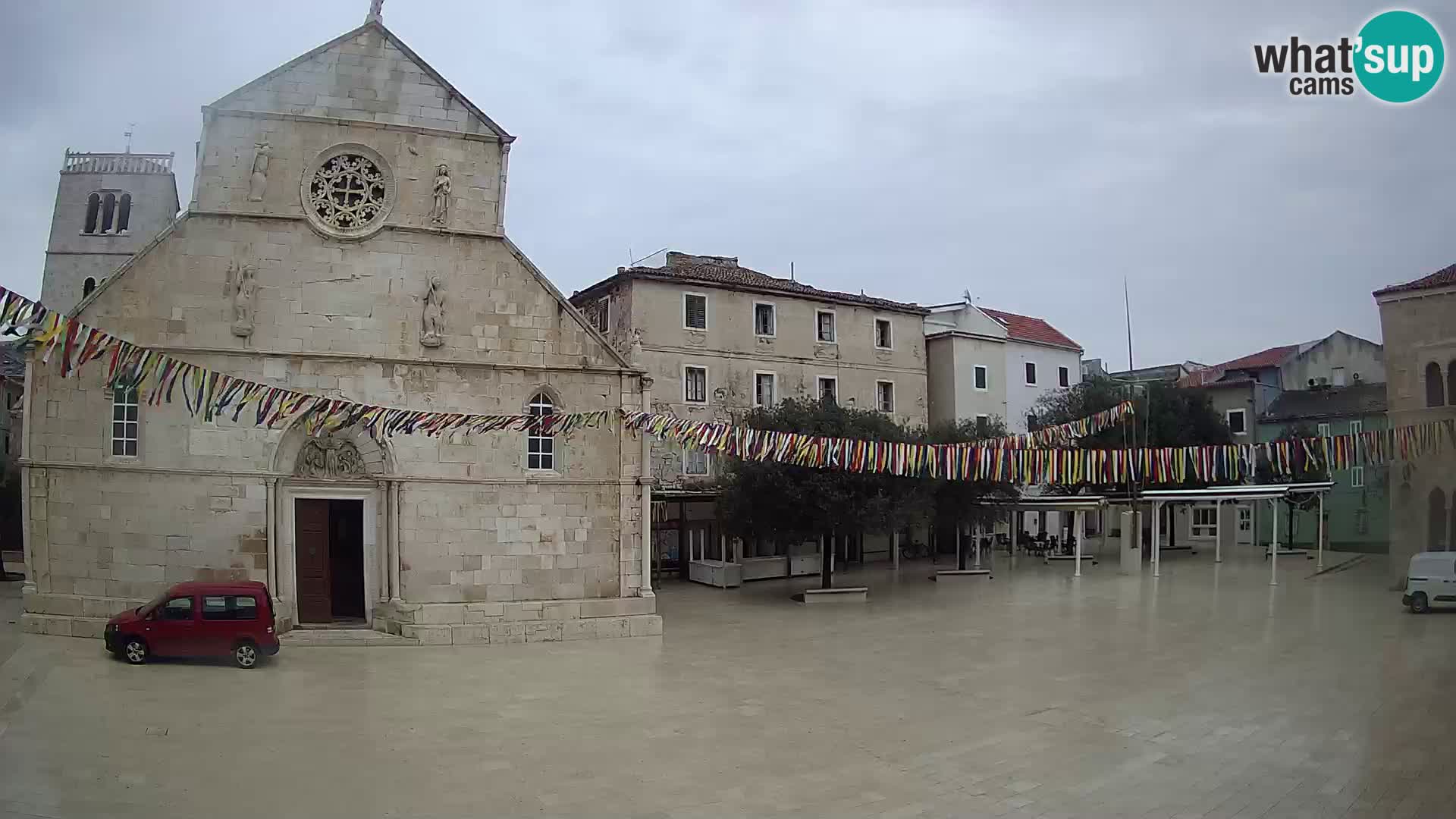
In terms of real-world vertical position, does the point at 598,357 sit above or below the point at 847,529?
above

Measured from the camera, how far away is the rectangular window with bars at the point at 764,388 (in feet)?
117

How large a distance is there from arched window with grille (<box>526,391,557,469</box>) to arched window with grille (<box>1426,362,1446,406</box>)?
17.6 metres

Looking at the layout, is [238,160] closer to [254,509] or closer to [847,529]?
[254,509]

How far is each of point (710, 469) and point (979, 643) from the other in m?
16.3

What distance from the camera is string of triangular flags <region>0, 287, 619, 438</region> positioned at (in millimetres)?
12992

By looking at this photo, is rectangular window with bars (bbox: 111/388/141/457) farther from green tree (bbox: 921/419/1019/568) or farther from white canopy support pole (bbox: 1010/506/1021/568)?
white canopy support pole (bbox: 1010/506/1021/568)

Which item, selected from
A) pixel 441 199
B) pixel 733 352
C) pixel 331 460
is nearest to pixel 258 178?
pixel 441 199

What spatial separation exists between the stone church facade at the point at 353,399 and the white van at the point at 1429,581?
1610cm

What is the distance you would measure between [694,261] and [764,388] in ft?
23.3

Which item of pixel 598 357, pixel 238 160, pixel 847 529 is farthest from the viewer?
pixel 847 529

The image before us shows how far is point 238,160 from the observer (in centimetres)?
1989

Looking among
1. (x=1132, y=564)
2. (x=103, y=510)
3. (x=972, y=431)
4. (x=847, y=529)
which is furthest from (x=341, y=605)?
(x=1132, y=564)

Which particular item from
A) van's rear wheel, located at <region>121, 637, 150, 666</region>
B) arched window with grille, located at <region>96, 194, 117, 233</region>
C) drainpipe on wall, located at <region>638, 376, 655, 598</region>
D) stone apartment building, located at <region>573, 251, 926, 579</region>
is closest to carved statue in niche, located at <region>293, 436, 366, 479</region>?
van's rear wheel, located at <region>121, 637, 150, 666</region>

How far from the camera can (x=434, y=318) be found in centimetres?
2047
